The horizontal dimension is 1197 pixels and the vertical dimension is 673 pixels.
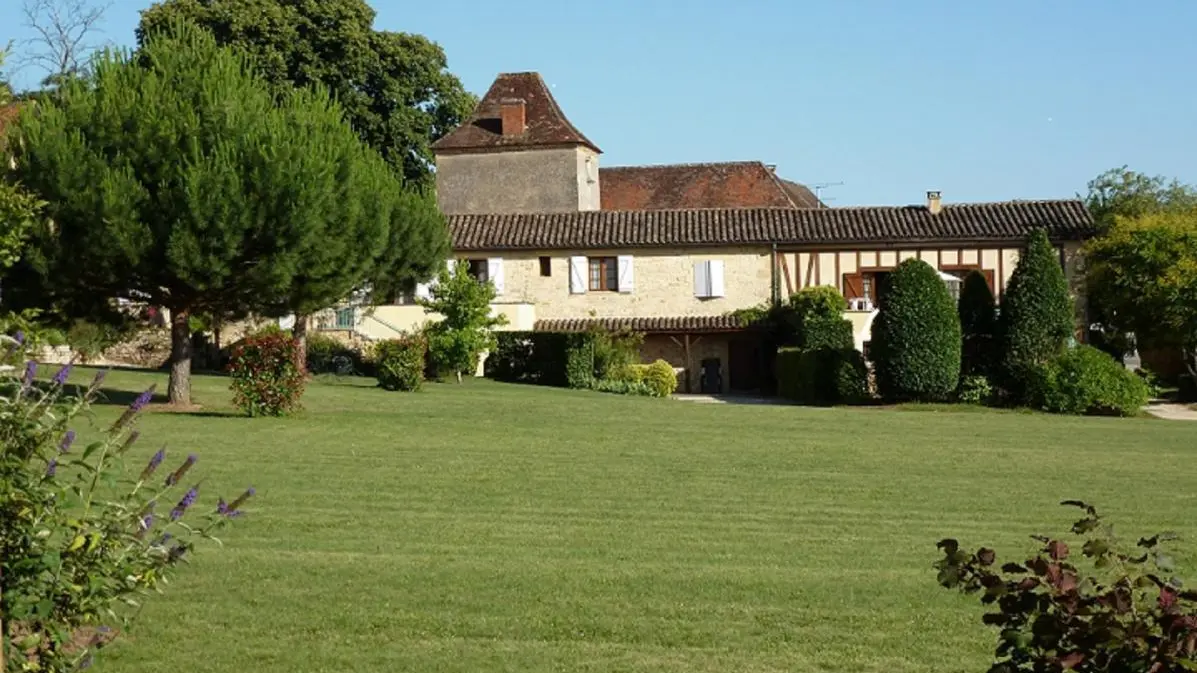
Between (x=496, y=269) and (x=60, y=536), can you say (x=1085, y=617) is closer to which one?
(x=60, y=536)

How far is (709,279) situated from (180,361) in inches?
879

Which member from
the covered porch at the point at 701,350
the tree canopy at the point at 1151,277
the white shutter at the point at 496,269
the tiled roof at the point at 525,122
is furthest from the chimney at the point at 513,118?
the tree canopy at the point at 1151,277

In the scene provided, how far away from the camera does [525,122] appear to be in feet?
177

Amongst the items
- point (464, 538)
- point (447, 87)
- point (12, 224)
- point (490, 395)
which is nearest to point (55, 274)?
point (490, 395)

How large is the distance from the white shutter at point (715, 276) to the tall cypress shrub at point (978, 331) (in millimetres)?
10813

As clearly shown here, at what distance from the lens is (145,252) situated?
2364 centimetres

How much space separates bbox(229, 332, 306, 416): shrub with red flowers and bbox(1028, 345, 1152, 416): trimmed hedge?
55.4 ft

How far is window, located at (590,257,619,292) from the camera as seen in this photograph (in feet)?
153

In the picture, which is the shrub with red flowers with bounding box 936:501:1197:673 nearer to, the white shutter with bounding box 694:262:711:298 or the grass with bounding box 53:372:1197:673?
the grass with bounding box 53:372:1197:673

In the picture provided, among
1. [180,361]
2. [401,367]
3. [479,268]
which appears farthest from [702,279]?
[180,361]

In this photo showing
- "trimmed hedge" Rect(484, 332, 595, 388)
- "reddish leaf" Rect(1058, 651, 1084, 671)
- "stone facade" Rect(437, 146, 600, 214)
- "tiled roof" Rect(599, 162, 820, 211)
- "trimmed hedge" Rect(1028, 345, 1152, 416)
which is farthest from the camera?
"tiled roof" Rect(599, 162, 820, 211)

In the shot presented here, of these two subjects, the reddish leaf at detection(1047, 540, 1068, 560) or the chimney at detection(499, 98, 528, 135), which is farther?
the chimney at detection(499, 98, 528, 135)

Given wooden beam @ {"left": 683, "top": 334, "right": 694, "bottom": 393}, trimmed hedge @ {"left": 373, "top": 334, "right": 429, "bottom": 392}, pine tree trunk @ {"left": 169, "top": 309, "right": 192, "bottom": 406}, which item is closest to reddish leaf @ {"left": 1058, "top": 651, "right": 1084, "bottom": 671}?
pine tree trunk @ {"left": 169, "top": 309, "right": 192, "bottom": 406}

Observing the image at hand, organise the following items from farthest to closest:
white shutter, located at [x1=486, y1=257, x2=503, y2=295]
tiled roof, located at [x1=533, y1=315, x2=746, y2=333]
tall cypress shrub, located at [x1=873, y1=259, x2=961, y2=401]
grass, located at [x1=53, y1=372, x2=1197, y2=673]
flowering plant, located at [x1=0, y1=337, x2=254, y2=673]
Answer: white shutter, located at [x1=486, y1=257, x2=503, y2=295] < tiled roof, located at [x1=533, y1=315, x2=746, y2=333] < tall cypress shrub, located at [x1=873, y1=259, x2=961, y2=401] < grass, located at [x1=53, y1=372, x2=1197, y2=673] < flowering plant, located at [x1=0, y1=337, x2=254, y2=673]
